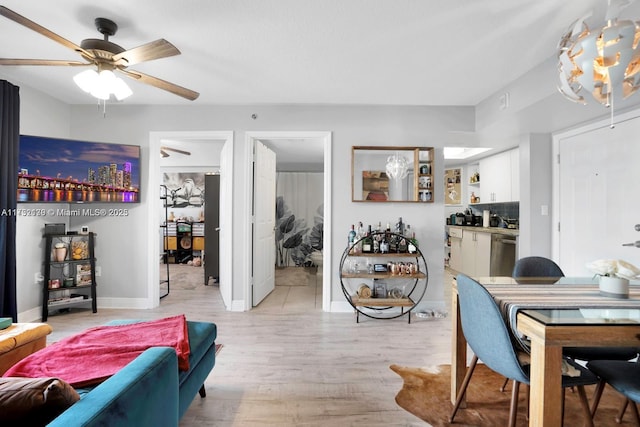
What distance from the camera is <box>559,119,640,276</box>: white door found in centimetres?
252

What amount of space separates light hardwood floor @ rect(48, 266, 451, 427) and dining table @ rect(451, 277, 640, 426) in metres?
0.76

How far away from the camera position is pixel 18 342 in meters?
1.79

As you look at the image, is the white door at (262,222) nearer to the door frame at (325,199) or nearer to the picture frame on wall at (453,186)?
the door frame at (325,199)

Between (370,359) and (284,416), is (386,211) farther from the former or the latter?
(284,416)

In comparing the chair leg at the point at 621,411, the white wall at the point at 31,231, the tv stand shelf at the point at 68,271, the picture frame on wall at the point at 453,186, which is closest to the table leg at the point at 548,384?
the chair leg at the point at 621,411

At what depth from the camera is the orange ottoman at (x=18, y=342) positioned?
5.61 ft

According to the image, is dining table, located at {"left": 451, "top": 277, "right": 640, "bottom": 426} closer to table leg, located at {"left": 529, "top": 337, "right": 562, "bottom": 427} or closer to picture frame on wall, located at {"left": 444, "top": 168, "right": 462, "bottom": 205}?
table leg, located at {"left": 529, "top": 337, "right": 562, "bottom": 427}

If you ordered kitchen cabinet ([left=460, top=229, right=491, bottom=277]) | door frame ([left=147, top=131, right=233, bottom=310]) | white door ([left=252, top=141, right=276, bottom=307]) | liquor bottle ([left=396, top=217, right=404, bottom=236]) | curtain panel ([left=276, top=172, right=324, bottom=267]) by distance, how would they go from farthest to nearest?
Result: 1. curtain panel ([left=276, top=172, right=324, bottom=267])
2. kitchen cabinet ([left=460, top=229, right=491, bottom=277])
3. white door ([left=252, top=141, right=276, bottom=307])
4. door frame ([left=147, top=131, right=233, bottom=310])
5. liquor bottle ([left=396, top=217, right=404, bottom=236])

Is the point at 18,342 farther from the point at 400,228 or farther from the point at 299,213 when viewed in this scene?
the point at 299,213

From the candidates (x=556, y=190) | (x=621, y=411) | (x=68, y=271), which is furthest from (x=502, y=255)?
(x=68, y=271)

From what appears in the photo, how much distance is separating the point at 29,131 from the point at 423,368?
4344 mm

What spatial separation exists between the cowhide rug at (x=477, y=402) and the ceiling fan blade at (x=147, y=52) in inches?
99.6

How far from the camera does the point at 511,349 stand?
1350mm

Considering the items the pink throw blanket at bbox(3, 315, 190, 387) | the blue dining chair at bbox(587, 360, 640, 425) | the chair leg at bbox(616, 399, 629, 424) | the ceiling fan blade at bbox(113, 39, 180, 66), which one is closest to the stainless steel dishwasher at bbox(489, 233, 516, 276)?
the chair leg at bbox(616, 399, 629, 424)
